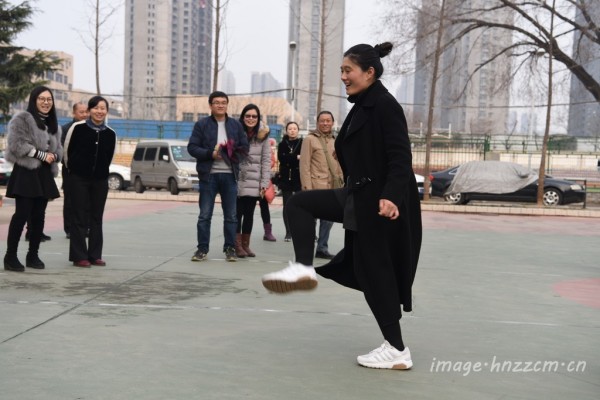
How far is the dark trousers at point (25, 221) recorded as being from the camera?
7895 mm

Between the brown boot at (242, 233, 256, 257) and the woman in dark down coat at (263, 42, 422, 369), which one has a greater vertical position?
the woman in dark down coat at (263, 42, 422, 369)

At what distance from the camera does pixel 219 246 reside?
1077cm

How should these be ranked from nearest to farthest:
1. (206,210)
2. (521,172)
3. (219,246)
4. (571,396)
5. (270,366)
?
(571,396) < (270,366) < (206,210) < (219,246) < (521,172)

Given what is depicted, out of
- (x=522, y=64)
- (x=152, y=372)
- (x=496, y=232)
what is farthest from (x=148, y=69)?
(x=152, y=372)

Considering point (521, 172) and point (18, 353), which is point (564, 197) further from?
point (18, 353)

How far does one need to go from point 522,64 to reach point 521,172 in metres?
5.71

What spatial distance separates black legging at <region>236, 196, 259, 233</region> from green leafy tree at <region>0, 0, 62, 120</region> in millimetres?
22894

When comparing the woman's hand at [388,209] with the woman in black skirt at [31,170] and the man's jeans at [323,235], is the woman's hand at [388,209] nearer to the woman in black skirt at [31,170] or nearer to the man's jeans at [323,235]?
the woman in black skirt at [31,170]

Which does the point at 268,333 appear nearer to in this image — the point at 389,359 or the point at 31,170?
the point at 389,359

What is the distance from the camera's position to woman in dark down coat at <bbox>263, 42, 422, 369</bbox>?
4422mm

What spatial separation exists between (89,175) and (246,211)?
6.96 feet

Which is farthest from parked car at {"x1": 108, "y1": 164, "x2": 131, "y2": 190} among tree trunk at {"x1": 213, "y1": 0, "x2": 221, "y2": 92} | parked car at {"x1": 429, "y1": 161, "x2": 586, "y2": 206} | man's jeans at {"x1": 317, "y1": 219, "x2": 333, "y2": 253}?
man's jeans at {"x1": 317, "y1": 219, "x2": 333, "y2": 253}

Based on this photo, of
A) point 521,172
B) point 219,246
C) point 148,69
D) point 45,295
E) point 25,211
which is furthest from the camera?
point 148,69

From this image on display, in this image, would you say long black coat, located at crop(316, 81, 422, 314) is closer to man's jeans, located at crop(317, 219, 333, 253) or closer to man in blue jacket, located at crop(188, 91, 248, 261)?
man in blue jacket, located at crop(188, 91, 248, 261)
